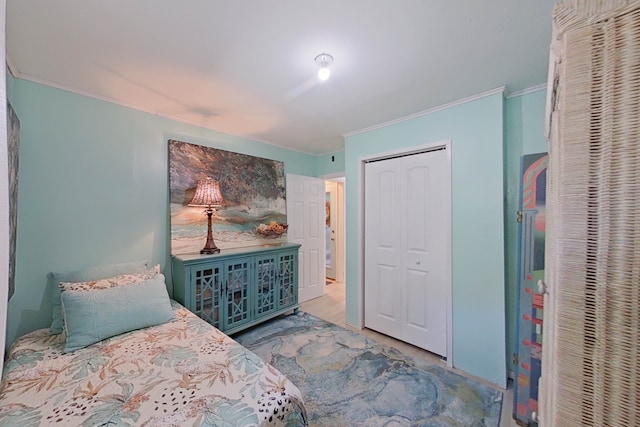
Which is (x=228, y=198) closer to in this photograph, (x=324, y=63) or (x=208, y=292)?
(x=208, y=292)

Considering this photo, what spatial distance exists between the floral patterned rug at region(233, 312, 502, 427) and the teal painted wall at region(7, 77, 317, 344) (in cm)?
152

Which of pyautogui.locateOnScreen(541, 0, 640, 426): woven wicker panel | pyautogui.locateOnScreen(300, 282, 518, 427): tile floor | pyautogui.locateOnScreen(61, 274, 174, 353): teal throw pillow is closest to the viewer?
pyautogui.locateOnScreen(541, 0, 640, 426): woven wicker panel

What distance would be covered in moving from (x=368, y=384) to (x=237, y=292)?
1500 mm

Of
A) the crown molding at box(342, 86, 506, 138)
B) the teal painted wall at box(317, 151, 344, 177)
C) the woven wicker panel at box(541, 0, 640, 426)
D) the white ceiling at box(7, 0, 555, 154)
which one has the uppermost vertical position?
the white ceiling at box(7, 0, 555, 154)

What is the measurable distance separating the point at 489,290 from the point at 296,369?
1.73 m

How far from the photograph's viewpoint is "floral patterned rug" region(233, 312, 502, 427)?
1559mm

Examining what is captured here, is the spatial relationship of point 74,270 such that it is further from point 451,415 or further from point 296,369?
point 451,415

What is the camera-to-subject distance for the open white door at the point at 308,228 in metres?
3.54

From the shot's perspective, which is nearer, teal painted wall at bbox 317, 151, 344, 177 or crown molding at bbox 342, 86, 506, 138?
crown molding at bbox 342, 86, 506, 138

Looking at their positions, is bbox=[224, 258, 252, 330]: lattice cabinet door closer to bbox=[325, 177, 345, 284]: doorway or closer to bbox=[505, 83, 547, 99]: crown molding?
bbox=[325, 177, 345, 284]: doorway

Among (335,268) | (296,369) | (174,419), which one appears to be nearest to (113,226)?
(174,419)

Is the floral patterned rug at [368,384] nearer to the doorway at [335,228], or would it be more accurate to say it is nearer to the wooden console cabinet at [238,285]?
the wooden console cabinet at [238,285]

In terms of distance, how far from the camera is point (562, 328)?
1.73 feet

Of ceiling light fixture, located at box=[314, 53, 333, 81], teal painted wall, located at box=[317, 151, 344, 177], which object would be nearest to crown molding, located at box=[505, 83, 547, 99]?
ceiling light fixture, located at box=[314, 53, 333, 81]
